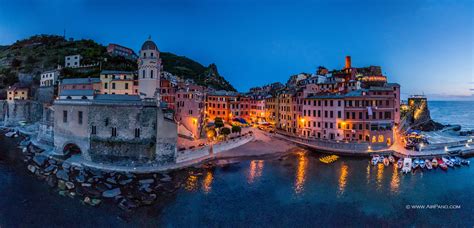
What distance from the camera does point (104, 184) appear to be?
26.7m

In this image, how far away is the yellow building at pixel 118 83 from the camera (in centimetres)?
5434

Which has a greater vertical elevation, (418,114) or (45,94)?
(45,94)

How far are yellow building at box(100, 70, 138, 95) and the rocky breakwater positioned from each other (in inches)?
933

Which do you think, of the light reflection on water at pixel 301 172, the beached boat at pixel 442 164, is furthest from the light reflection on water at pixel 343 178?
the beached boat at pixel 442 164

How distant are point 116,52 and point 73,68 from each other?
74.9 ft

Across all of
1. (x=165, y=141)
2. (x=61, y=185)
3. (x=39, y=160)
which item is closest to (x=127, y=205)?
(x=61, y=185)

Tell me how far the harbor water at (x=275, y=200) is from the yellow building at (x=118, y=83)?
22610 millimetres

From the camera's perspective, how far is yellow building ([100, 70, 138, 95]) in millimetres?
54344

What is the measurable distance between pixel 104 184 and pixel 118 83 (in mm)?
33156

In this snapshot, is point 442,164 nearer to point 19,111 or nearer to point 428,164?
point 428,164

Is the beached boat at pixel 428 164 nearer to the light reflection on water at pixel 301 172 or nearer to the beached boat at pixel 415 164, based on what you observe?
the beached boat at pixel 415 164

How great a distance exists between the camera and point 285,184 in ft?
96.0

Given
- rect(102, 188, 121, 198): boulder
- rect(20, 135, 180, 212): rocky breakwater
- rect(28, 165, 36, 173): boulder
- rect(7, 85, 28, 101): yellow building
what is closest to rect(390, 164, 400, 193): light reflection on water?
rect(20, 135, 180, 212): rocky breakwater

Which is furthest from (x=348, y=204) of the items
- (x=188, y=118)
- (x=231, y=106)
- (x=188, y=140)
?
(x=231, y=106)
